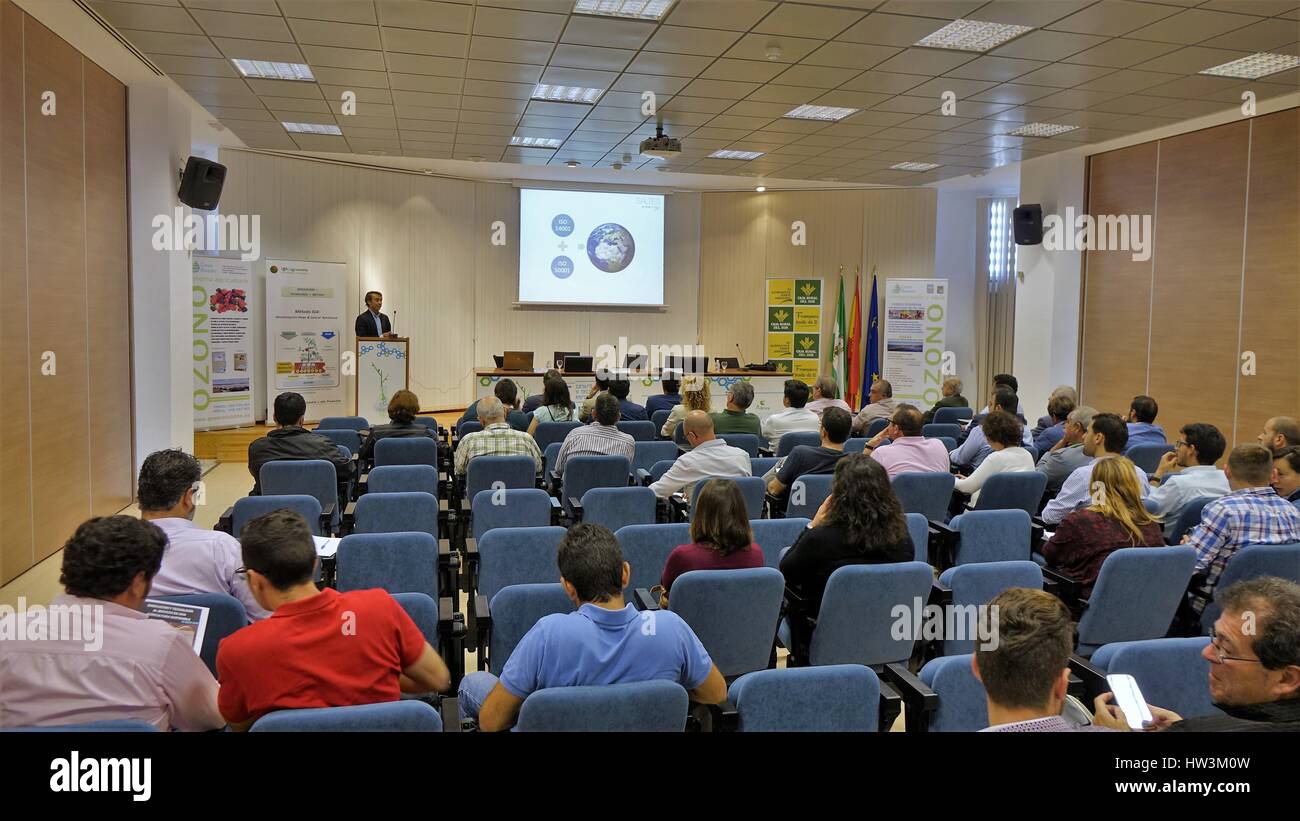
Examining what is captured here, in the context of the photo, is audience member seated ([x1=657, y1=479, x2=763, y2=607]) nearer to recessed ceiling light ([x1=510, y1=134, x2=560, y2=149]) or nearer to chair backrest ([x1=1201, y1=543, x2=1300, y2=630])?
chair backrest ([x1=1201, y1=543, x2=1300, y2=630])

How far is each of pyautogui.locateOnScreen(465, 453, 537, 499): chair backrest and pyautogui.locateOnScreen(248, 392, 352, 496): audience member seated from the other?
813mm

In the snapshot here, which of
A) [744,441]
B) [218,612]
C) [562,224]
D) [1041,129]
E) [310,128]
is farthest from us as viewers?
[562,224]

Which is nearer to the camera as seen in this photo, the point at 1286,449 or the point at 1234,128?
the point at 1286,449

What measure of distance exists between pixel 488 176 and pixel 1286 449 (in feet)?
38.4

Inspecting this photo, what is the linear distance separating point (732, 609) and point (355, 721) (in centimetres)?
155

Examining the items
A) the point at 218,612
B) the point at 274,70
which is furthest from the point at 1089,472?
the point at 274,70

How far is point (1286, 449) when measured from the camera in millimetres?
4941

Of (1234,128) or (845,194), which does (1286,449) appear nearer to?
(1234,128)

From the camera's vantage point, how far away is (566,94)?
8.09m

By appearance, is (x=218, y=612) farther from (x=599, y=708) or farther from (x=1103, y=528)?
(x=1103, y=528)

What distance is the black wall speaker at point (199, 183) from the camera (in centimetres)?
866

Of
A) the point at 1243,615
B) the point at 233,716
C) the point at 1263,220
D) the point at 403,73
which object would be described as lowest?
the point at 233,716

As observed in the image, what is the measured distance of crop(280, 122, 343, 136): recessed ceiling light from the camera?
31.3 ft
